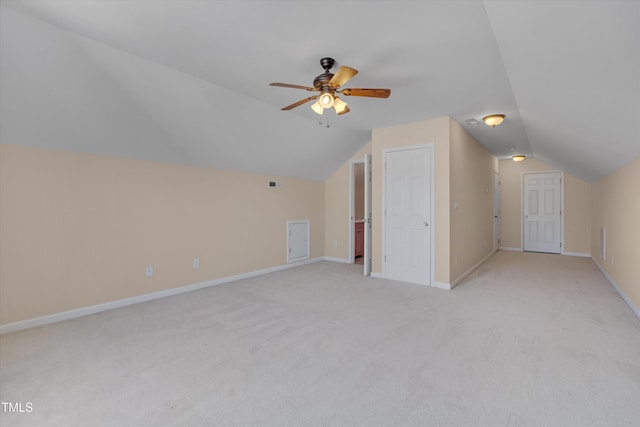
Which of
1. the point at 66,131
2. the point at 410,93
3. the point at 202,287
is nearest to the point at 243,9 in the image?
the point at 410,93

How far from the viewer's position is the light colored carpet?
160 centimetres

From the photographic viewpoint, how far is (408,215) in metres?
4.37

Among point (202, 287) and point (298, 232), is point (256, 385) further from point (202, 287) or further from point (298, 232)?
point (298, 232)

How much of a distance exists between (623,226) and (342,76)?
12.9 ft

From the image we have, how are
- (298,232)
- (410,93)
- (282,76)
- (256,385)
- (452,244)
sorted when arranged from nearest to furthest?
(256,385) → (282,76) → (410,93) → (452,244) → (298,232)

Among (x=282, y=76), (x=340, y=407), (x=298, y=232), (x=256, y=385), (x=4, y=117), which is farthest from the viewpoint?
(x=298, y=232)

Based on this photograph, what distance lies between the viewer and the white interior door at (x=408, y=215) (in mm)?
4188

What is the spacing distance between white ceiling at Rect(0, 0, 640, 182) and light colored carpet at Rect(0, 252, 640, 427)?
1.81 m

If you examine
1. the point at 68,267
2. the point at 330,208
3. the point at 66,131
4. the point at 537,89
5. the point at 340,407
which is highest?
the point at 537,89

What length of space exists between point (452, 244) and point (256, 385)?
324cm

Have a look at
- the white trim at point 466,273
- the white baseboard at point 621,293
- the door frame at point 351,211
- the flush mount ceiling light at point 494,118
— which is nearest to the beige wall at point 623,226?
the white baseboard at point 621,293

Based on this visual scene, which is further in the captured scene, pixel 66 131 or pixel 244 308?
pixel 244 308

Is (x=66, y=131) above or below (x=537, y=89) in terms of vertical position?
below

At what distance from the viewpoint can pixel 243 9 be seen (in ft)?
6.10
